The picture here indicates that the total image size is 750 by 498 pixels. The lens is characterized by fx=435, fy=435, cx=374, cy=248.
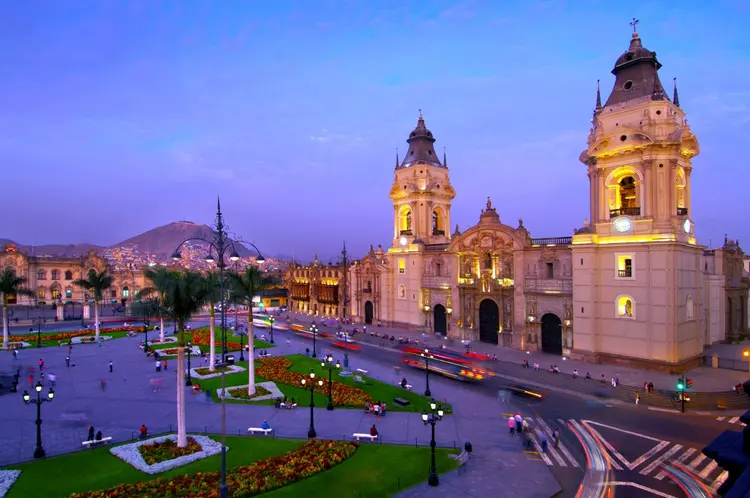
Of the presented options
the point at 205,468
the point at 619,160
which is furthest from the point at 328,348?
the point at 619,160

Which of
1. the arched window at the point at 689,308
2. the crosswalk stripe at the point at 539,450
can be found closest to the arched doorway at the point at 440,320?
the arched window at the point at 689,308

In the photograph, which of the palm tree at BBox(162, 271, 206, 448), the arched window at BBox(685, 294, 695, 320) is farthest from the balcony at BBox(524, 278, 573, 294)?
the palm tree at BBox(162, 271, 206, 448)

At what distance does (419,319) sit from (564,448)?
134ft

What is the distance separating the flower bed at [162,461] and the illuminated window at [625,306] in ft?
121

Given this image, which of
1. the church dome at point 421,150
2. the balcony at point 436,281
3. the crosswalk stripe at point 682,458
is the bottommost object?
the crosswalk stripe at point 682,458

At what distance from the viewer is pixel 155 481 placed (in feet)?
63.9

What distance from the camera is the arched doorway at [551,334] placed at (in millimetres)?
47531

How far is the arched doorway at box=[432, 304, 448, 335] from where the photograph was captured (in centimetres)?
6166

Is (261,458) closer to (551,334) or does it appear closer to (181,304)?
(181,304)

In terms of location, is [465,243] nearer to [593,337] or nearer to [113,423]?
[593,337]

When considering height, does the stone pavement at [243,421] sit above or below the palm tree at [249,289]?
below

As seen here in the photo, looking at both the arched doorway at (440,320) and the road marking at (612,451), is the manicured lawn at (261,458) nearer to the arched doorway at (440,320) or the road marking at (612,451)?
the road marking at (612,451)

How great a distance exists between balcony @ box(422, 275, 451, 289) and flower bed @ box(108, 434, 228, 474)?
41.3 metres

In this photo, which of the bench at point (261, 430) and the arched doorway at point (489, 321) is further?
the arched doorway at point (489, 321)
